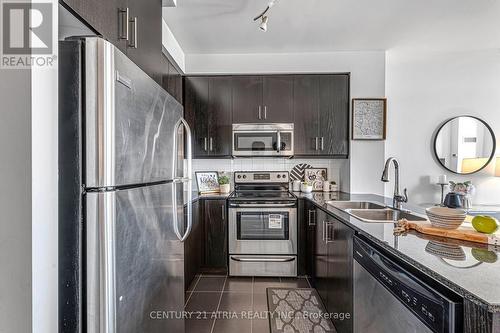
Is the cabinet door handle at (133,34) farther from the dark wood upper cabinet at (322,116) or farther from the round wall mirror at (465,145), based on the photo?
the round wall mirror at (465,145)

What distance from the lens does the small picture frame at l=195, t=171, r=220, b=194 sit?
3361 millimetres

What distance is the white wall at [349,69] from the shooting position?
3143 mm

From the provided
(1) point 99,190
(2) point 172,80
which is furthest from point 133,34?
(2) point 172,80

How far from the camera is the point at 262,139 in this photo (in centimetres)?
312

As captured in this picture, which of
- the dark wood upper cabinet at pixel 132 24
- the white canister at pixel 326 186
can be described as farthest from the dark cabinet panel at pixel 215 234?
the dark wood upper cabinet at pixel 132 24

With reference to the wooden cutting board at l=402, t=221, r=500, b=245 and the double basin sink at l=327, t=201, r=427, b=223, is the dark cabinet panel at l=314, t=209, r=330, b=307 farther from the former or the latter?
the wooden cutting board at l=402, t=221, r=500, b=245

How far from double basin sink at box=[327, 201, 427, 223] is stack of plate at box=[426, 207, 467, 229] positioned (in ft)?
1.03

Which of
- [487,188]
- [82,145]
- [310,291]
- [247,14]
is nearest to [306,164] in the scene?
[310,291]

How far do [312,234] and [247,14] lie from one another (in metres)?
2.22

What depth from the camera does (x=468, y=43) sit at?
3.01 m

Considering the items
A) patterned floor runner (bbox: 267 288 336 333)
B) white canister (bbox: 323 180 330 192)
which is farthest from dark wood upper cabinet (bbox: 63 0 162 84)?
white canister (bbox: 323 180 330 192)

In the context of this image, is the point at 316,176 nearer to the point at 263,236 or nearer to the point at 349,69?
the point at 263,236

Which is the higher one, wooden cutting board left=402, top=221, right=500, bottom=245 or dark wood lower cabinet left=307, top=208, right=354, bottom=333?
wooden cutting board left=402, top=221, right=500, bottom=245

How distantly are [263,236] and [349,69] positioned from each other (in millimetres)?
2253
